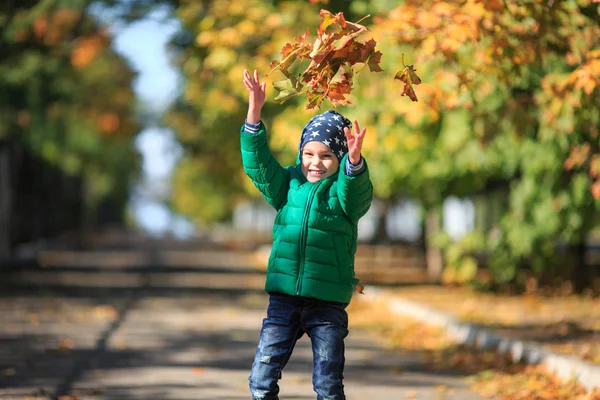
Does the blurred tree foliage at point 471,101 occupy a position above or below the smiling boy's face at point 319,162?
above

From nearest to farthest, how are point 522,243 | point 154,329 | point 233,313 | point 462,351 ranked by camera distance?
point 462,351 → point 154,329 → point 233,313 → point 522,243

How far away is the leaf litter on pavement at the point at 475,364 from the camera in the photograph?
345 inches

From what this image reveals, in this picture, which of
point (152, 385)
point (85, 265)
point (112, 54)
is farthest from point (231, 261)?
point (152, 385)

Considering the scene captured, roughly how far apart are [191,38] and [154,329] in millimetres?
8104

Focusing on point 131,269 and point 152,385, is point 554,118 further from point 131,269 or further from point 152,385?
point 131,269

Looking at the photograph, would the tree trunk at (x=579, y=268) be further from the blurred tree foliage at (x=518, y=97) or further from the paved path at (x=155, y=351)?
the paved path at (x=155, y=351)

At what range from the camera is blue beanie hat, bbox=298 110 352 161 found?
5641 millimetres

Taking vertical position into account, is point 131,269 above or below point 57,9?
below

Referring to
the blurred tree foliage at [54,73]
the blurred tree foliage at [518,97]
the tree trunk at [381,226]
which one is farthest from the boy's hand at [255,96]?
the tree trunk at [381,226]

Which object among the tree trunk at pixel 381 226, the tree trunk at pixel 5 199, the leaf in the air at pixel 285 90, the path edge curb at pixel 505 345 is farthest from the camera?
the tree trunk at pixel 381 226

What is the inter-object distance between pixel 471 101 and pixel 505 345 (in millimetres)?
2827

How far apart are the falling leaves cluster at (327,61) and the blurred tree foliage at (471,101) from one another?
2614 millimetres

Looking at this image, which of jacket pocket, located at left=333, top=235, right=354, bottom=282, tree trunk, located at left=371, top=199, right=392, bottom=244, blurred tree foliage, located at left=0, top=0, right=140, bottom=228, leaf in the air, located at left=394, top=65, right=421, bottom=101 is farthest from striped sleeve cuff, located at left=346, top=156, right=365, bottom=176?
tree trunk, located at left=371, top=199, right=392, bottom=244

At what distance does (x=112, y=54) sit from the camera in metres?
45.3
